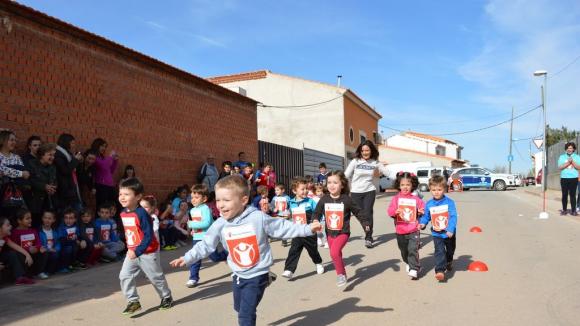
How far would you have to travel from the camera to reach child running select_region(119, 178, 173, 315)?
200 inches

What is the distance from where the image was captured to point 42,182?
7.22 meters

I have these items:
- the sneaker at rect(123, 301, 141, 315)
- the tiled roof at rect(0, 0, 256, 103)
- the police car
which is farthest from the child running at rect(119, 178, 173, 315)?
the police car

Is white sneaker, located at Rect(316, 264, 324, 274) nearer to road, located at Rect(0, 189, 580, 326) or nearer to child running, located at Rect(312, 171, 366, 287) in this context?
road, located at Rect(0, 189, 580, 326)

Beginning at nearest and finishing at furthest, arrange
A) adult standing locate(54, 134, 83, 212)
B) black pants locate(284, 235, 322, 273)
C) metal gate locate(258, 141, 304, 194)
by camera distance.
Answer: black pants locate(284, 235, 322, 273) → adult standing locate(54, 134, 83, 212) → metal gate locate(258, 141, 304, 194)


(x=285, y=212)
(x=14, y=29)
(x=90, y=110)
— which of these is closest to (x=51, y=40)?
(x=14, y=29)

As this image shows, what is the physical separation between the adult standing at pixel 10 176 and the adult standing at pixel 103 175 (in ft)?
6.37

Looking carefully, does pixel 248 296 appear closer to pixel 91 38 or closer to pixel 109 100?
pixel 109 100

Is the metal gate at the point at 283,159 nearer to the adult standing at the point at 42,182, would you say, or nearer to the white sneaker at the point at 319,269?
the adult standing at the point at 42,182

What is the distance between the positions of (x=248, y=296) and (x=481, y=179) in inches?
1337

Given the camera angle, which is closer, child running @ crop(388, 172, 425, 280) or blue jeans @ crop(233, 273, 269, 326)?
blue jeans @ crop(233, 273, 269, 326)

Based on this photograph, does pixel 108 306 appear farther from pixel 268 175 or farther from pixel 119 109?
pixel 268 175

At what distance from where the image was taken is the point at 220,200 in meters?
3.91

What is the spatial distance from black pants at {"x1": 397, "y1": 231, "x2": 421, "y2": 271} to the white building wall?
22.8m

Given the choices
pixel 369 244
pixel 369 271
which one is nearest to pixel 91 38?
pixel 369 244
